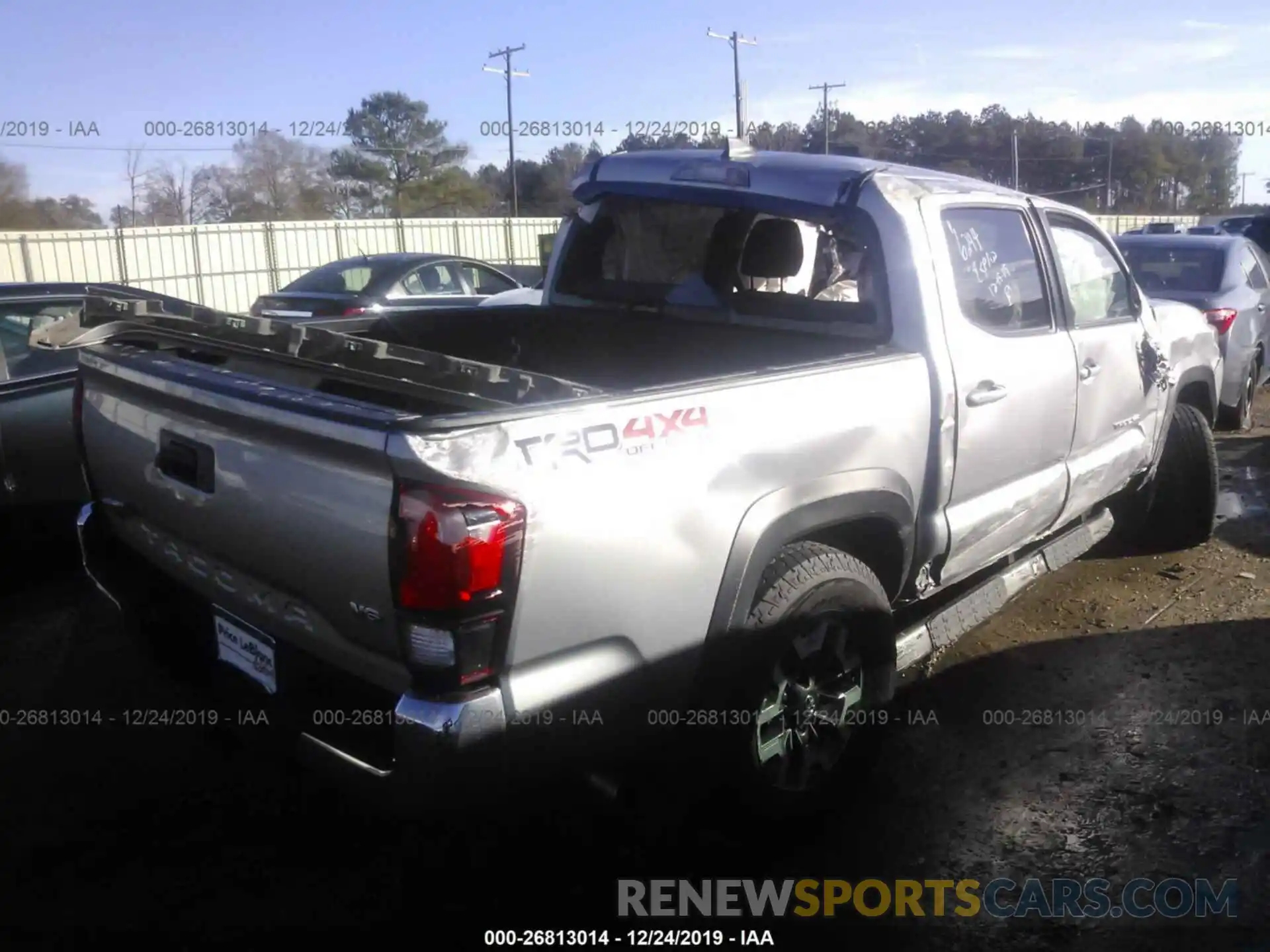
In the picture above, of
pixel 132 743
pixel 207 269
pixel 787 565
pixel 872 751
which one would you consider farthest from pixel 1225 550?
pixel 207 269

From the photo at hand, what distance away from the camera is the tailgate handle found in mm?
2652

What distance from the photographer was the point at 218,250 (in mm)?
25234

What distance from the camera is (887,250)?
11.3 ft

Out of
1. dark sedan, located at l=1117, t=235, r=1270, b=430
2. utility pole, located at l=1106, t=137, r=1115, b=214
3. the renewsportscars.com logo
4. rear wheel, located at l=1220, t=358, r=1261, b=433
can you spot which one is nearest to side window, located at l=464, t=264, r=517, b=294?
dark sedan, located at l=1117, t=235, r=1270, b=430

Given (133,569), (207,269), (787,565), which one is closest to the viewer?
(787,565)

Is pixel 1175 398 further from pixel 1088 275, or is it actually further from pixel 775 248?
pixel 775 248

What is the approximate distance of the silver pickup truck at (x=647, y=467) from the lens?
2238mm

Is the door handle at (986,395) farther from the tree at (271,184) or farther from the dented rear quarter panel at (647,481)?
the tree at (271,184)

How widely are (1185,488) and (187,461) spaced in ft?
16.3

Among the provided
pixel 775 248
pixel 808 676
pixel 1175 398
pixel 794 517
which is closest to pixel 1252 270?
pixel 1175 398

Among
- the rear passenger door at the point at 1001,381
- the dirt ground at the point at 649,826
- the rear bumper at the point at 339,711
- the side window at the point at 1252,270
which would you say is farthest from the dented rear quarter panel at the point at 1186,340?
the rear bumper at the point at 339,711

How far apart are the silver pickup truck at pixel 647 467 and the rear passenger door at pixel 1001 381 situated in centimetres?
1

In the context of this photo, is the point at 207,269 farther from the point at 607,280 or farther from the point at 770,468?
the point at 770,468

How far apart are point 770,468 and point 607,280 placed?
202 cm
